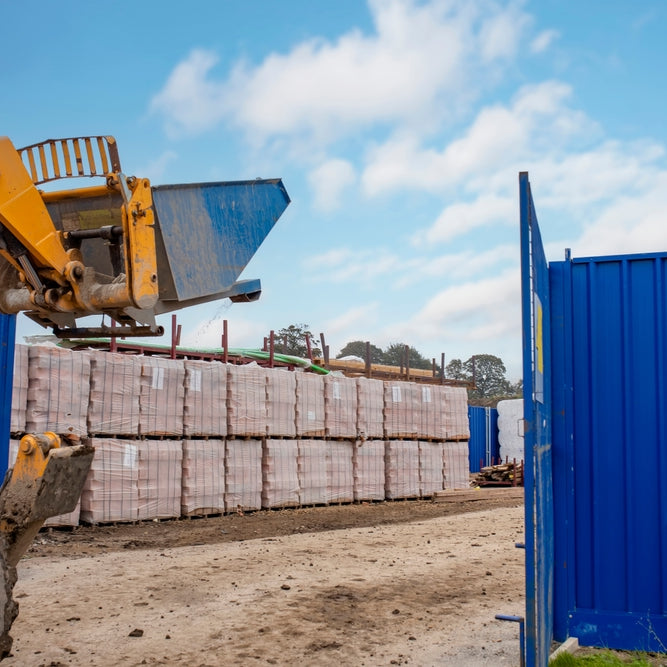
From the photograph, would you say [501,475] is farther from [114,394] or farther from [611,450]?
[611,450]

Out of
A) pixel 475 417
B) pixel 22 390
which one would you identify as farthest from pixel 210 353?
pixel 475 417

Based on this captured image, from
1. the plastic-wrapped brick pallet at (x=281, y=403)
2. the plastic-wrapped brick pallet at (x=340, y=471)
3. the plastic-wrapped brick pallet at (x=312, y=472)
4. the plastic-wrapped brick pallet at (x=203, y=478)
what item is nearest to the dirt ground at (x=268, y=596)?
the plastic-wrapped brick pallet at (x=203, y=478)

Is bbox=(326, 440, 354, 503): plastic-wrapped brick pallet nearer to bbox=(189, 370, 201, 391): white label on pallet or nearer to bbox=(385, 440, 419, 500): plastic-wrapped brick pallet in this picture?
bbox=(385, 440, 419, 500): plastic-wrapped brick pallet

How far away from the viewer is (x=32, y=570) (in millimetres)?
8484

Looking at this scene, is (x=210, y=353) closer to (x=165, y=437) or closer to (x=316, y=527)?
(x=165, y=437)

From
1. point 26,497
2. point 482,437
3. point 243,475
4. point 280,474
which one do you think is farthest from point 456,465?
point 26,497

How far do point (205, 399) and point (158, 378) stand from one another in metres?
1.02

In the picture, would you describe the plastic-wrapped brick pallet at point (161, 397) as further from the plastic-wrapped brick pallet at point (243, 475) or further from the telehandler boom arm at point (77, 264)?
the telehandler boom arm at point (77, 264)

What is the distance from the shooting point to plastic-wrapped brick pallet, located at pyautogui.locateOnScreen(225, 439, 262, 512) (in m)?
13.7

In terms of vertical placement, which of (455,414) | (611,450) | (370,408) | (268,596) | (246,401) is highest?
(246,401)

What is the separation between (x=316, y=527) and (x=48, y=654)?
761cm

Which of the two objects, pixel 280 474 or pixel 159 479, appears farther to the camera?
pixel 280 474

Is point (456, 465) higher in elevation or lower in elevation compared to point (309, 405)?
lower

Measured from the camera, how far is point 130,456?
472 inches
